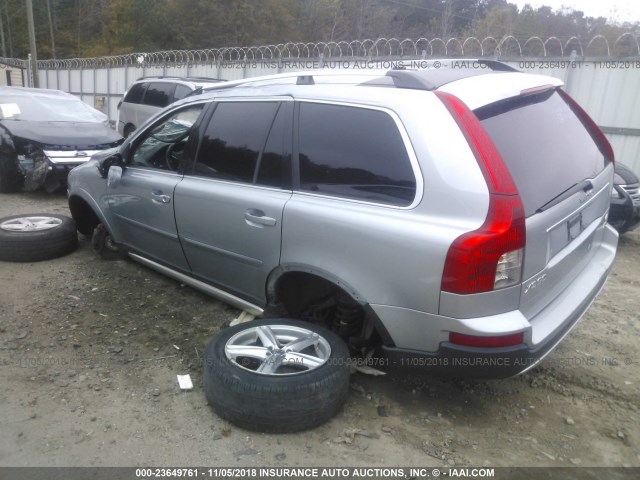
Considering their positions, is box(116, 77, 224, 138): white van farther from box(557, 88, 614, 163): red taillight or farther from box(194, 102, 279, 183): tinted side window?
box(557, 88, 614, 163): red taillight

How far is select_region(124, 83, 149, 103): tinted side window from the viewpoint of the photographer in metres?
11.8

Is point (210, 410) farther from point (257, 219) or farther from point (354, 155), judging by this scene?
point (354, 155)

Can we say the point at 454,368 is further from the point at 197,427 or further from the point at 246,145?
the point at 246,145

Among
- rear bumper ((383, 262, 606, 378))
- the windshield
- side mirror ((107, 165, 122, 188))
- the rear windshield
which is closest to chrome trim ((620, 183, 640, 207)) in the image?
the rear windshield

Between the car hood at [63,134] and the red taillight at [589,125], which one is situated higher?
the red taillight at [589,125]

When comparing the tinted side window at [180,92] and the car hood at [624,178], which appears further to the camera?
the tinted side window at [180,92]

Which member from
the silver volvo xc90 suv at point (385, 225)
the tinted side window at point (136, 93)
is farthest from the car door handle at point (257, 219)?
the tinted side window at point (136, 93)

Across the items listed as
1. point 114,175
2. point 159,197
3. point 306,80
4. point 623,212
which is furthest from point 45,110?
point 623,212

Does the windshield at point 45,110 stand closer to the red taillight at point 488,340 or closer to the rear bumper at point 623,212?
the rear bumper at point 623,212

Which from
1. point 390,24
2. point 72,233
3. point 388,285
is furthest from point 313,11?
point 388,285

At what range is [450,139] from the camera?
2395 mm

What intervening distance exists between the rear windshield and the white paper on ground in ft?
6.86

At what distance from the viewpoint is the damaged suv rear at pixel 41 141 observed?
24.5 ft

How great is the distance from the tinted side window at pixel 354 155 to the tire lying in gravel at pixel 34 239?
3176 millimetres
